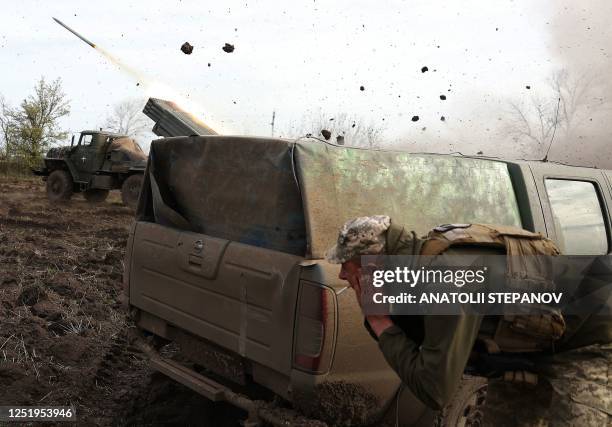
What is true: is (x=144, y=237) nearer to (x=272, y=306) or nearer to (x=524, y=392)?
(x=272, y=306)

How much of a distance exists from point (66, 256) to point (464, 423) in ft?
22.6

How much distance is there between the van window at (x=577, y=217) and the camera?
137 inches

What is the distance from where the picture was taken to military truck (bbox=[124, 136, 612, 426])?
8.36 ft

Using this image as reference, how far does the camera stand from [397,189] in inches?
116

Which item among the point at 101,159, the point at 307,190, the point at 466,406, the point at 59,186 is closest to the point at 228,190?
the point at 307,190

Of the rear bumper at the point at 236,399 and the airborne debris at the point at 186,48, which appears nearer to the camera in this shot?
the rear bumper at the point at 236,399

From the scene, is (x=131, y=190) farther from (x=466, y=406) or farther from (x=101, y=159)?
(x=466, y=406)

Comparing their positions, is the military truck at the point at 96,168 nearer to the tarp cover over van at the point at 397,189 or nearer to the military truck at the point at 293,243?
the military truck at the point at 293,243

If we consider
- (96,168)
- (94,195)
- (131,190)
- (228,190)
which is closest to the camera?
(228,190)

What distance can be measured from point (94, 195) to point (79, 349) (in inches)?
586

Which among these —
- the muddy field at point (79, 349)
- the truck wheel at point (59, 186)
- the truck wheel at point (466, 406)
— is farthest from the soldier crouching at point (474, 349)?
the truck wheel at point (59, 186)

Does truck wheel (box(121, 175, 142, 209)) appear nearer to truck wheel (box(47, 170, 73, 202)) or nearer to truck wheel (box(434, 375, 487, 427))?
truck wheel (box(47, 170, 73, 202))

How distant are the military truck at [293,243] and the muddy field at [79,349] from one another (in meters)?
0.52

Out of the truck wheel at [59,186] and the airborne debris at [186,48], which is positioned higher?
the airborne debris at [186,48]
